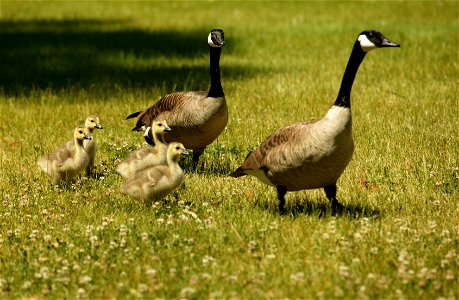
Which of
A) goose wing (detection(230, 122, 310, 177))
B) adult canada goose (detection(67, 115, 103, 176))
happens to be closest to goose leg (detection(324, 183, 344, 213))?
goose wing (detection(230, 122, 310, 177))

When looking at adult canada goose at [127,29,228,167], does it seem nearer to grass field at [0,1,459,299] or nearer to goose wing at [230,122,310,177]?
grass field at [0,1,459,299]

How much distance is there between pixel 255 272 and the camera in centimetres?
631

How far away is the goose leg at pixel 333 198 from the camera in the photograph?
7875 millimetres

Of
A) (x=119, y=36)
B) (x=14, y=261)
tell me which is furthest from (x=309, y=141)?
(x=119, y=36)

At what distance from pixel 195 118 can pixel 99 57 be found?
10.4 metres

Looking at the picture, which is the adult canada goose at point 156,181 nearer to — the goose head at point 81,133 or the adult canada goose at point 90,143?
the goose head at point 81,133

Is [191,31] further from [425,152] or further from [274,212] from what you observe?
[274,212]

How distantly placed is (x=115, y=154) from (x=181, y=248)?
4.08m

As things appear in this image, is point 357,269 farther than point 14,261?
No

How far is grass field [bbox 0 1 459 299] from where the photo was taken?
6.25 m

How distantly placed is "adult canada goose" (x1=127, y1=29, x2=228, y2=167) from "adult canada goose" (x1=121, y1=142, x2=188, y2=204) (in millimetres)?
1322

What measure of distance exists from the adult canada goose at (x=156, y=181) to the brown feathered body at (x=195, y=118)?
1.31 m


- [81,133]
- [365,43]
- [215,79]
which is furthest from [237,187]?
[365,43]

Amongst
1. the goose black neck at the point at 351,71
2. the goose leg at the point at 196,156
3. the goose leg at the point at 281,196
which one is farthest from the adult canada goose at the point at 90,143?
the goose black neck at the point at 351,71
